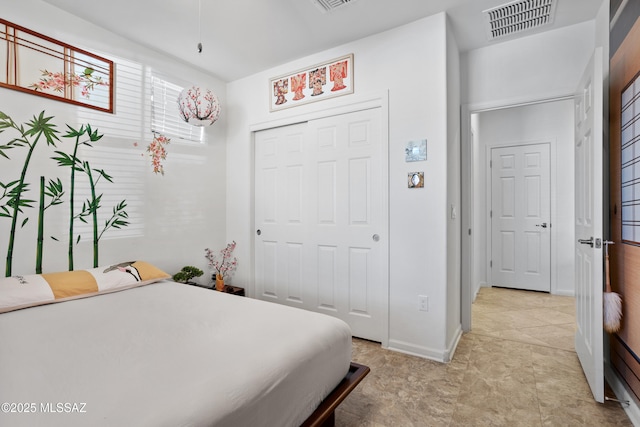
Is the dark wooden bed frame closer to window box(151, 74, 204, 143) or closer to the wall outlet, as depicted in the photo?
the wall outlet

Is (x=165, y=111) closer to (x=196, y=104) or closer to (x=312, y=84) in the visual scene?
(x=196, y=104)

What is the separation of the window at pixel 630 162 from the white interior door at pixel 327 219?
1482mm

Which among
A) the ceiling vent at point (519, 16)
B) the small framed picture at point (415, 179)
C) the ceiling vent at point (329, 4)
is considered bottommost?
the small framed picture at point (415, 179)

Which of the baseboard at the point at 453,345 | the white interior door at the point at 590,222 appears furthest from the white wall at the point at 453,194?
the white interior door at the point at 590,222

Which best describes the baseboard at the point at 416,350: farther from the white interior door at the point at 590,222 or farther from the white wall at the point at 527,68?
the white wall at the point at 527,68

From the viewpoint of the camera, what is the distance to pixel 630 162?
1.79 meters

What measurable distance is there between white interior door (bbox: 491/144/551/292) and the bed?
3.90 meters

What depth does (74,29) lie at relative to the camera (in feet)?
7.75

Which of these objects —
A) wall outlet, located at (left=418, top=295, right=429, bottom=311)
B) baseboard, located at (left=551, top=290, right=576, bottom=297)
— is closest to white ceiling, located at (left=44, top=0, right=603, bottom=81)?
wall outlet, located at (left=418, top=295, right=429, bottom=311)

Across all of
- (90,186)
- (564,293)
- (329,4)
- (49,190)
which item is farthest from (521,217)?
(49,190)

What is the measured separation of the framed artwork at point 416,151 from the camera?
7.99ft

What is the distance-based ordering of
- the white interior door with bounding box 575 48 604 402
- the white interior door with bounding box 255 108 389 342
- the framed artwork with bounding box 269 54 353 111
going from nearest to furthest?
the white interior door with bounding box 575 48 604 402 < the white interior door with bounding box 255 108 389 342 < the framed artwork with bounding box 269 54 353 111

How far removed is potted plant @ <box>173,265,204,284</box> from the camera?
291 centimetres

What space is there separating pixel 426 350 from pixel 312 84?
101 inches
